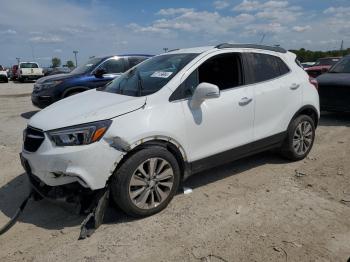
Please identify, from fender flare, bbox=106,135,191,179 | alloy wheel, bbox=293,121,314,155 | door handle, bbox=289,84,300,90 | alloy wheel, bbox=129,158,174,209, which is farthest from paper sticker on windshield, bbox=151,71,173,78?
alloy wheel, bbox=293,121,314,155

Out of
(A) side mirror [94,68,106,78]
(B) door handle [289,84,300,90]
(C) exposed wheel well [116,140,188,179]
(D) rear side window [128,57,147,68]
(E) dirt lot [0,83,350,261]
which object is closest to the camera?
(E) dirt lot [0,83,350,261]

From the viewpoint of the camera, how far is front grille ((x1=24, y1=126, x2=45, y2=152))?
11.4ft

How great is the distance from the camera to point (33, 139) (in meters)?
3.55

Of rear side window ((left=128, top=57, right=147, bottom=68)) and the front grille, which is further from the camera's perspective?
rear side window ((left=128, top=57, right=147, bottom=68))

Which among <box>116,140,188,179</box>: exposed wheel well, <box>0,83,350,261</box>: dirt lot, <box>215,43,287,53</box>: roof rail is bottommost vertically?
<box>0,83,350,261</box>: dirt lot

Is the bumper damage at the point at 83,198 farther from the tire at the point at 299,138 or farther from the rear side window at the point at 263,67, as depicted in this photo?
the tire at the point at 299,138

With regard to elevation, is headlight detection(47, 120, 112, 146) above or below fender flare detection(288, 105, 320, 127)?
above

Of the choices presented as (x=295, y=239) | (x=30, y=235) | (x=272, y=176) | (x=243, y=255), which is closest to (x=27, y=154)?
(x=30, y=235)

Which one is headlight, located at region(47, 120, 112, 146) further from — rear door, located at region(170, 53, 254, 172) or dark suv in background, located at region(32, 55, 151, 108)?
dark suv in background, located at region(32, 55, 151, 108)

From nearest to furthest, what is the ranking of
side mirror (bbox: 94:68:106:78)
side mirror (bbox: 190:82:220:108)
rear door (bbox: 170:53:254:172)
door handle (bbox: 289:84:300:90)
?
side mirror (bbox: 190:82:220:108), rear door (bbox: 170:53:254:172), door handle (bbox: 289:84:300:90), side mirror (bbox: 94:68:106:78)

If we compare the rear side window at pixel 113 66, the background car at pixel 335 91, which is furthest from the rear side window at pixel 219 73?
the rear side window at pixel 113 66

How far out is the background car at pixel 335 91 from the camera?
7914 millimetres

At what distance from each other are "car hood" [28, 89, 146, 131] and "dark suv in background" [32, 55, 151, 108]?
17.2 ft

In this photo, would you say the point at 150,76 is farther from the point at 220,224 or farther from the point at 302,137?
the point at 302,137
